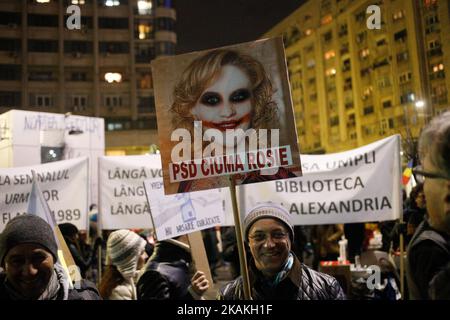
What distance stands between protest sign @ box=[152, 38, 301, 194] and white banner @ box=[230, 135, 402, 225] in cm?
384

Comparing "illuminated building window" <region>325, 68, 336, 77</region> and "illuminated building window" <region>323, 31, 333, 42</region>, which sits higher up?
"illuminated building window" <region>323, 31, 333, 42</region>

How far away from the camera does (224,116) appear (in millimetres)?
2576

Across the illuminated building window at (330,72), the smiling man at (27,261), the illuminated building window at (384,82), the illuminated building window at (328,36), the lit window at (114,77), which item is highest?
the illuminated building window at (328,36)

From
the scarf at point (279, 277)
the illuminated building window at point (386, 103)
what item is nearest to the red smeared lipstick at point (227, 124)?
the scarf at point (279, 277)

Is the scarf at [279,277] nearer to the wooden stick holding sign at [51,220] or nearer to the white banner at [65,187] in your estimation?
the wooden stick holding sign at [51,220]

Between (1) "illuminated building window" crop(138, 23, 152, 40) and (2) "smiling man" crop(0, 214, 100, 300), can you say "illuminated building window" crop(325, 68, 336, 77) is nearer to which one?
(1) "illuminated building window" crop(138, 23, 152, 40)

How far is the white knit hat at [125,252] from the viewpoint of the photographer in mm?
4215

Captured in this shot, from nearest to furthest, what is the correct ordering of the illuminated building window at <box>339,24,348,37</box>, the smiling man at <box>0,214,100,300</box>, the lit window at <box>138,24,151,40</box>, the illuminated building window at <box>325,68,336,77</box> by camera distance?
the smiling man at <box>0,214,100,300</box>, the lit window at <box>138,24,151,40</box>, the illuminated building window at <box>339,24,348,37</box>, the illuminated building window at <box>325,68,336,77</box>

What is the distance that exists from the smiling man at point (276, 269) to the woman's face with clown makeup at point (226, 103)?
1.64 feet

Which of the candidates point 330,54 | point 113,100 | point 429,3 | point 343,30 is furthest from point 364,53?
point 429,3

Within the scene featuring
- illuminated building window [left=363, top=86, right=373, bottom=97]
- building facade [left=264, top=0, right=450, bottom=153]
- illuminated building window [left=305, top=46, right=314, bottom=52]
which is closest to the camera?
building facade [left=264, top=0, right=450, bottom=153]

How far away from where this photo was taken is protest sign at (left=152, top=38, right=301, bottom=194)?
250cm

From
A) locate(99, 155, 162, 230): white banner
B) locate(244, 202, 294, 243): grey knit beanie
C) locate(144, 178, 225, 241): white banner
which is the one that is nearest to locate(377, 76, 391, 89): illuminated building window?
locate(99, 155, 162, 230): white banner
